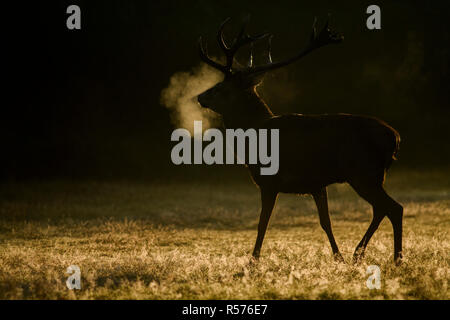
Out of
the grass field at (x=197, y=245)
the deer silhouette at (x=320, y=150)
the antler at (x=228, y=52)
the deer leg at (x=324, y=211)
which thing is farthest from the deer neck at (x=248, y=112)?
the grass field at (x=197, y=245)

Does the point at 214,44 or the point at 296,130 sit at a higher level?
the point at 214,44

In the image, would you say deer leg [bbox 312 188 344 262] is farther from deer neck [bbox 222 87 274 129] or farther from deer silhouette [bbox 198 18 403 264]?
deer neck [bbox 222 87 274 129]

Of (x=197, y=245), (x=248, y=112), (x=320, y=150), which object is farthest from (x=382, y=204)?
(x=197, y=245)

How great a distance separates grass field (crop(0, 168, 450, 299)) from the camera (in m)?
6.67

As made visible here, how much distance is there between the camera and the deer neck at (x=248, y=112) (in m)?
9.33

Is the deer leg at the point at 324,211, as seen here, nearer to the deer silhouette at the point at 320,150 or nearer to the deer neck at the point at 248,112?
the deer silhouette at the point at 320,150

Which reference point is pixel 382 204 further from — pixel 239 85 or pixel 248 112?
pixel 239 85

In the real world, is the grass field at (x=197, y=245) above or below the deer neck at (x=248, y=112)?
below

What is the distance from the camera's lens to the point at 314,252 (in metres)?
9.30

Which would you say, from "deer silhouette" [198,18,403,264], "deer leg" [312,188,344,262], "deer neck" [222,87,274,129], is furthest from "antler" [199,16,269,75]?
"deer leg" [312,188,344,262]

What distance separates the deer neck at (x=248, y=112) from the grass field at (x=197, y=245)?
2110 mm
